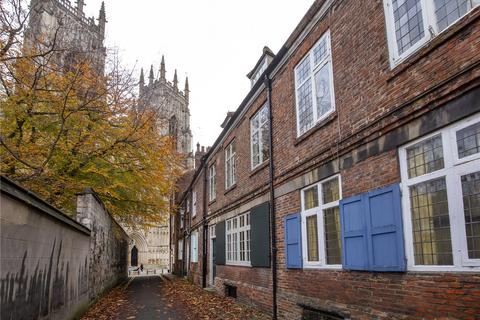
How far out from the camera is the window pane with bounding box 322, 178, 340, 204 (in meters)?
7.61

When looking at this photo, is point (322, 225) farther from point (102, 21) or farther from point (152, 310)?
point (102, 21)

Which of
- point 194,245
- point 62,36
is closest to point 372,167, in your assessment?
point 62,36

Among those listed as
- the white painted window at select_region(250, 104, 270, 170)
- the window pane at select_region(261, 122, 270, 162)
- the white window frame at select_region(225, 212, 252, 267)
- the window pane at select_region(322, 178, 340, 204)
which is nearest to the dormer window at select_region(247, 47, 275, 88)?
the white painted window at select_region(250, 104, 270, 170)

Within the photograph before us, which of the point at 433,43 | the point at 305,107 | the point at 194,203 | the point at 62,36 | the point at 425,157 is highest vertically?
the point at 62,36

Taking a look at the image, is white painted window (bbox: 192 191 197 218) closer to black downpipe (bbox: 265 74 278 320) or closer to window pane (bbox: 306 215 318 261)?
black downpipe (bbox: 265 74 278 320)

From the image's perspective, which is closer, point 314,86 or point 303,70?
point 314,86

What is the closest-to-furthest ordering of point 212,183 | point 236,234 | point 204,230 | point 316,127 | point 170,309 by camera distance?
point 316,127 → point 170,309 → point 236,234 → point 212,183 → point 204,230

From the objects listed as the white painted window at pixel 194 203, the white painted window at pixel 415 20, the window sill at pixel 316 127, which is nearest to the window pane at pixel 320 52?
the window sill at pixel 316 127

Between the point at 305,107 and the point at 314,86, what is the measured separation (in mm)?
621

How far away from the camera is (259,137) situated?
12320 mm

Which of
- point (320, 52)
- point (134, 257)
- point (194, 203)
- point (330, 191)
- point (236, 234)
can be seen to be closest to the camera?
point (330, 191)

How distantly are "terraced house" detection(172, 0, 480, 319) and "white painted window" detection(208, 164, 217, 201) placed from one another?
→ 7.02 meters

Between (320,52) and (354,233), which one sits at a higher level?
(320,52)

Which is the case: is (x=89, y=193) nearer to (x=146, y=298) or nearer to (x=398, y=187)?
(x=146, y=298)
